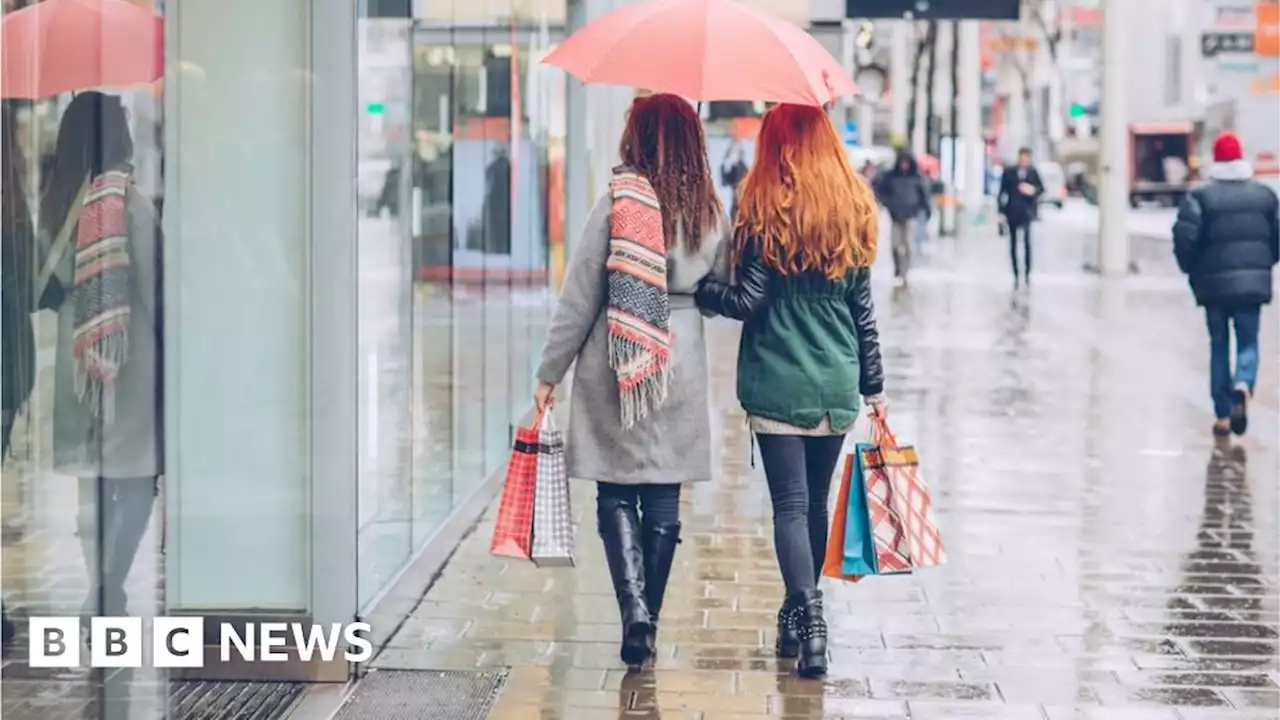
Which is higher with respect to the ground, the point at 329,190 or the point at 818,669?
the point at 329,190

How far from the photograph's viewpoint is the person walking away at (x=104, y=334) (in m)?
3.39

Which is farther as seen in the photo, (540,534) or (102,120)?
(540,534)

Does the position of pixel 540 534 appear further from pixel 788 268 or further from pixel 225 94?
pixel 225 94

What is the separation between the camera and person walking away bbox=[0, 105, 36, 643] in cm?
317

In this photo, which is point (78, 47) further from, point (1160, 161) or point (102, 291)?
point (1160, 161)

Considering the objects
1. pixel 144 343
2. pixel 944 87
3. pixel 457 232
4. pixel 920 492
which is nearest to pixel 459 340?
pixel 457 232

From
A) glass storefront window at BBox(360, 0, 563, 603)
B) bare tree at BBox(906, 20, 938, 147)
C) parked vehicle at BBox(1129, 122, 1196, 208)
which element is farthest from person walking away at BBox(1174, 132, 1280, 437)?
parked vehicle at BBox(1129, 122, 1196, 208)

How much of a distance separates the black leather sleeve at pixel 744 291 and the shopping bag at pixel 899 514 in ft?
1.85

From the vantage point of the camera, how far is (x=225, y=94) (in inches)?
232

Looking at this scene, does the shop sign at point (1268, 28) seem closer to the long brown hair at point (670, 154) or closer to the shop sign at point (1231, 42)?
the shop sign at point (1231, 42)

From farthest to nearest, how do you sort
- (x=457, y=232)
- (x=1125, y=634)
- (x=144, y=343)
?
1. (x=457, y=232)
2. (x=1125, y=634)
3. (x=144, y=343)

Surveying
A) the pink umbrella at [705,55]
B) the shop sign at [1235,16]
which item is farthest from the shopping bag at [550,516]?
the shop sign at [1235,16]

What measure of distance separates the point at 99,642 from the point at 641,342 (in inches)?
98.8

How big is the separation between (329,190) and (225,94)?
425 mm
